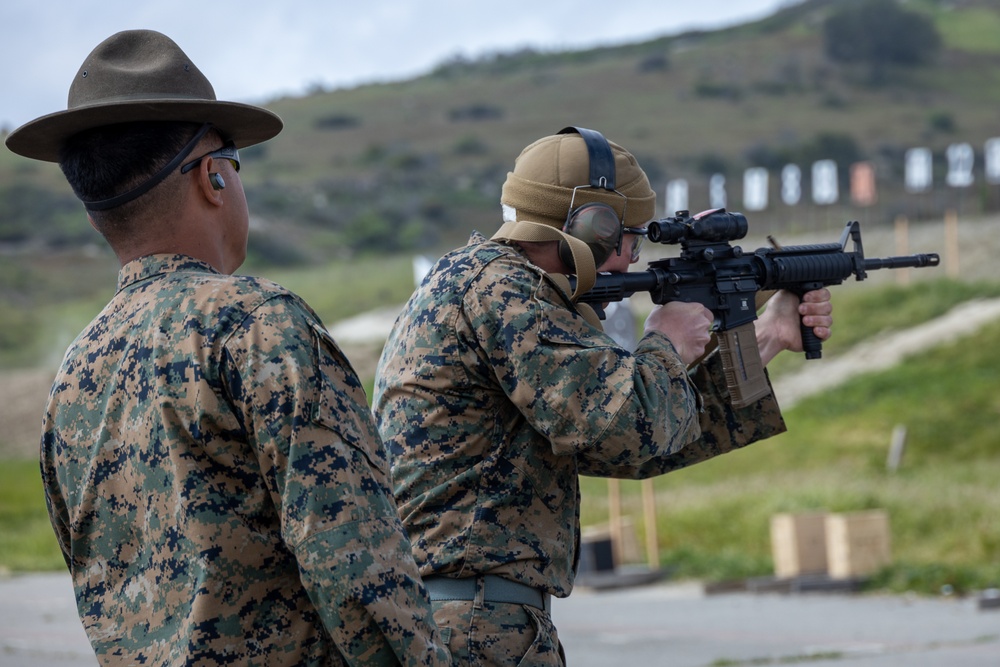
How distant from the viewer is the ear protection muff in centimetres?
371

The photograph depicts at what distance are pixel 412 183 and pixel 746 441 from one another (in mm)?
83879

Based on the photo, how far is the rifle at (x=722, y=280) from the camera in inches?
157

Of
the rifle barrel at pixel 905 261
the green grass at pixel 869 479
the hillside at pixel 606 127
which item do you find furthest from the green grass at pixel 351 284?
the rifle barrel at pixel 905 261

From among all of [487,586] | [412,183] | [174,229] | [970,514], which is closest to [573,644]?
[970,514]

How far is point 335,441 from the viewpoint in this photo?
2.56 meters

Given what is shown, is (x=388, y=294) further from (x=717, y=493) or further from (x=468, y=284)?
(x=468, y=284)

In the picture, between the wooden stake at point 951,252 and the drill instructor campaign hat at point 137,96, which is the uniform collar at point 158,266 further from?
the wooden stake at point 951,252

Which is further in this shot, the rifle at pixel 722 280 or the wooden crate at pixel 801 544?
the wooden crate at pixel 801 544

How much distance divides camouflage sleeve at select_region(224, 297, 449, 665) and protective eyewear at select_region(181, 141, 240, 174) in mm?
385

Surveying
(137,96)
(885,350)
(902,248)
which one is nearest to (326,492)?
(137,96)

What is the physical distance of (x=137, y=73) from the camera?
2779 mm

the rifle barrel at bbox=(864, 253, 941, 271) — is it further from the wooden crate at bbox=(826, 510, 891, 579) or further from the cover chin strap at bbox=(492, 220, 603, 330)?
the wooden crate at bbox=(826, 510, 891, 579)

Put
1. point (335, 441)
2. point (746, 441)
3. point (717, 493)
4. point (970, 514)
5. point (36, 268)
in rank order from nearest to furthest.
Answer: point (335, 441) → point (746, 441) → point (970, 514) → point (717, 493) → point (36, 268)

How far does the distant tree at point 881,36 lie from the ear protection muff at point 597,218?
105881 mm
